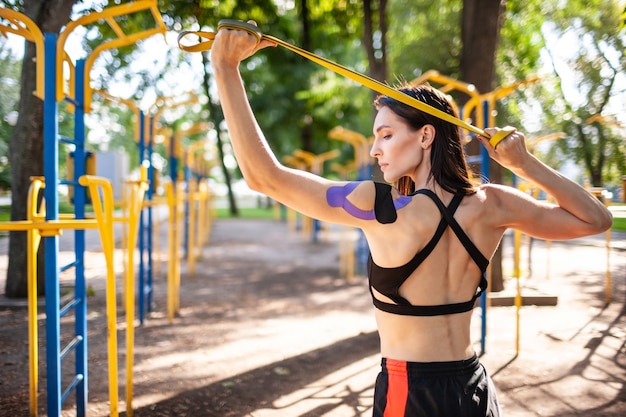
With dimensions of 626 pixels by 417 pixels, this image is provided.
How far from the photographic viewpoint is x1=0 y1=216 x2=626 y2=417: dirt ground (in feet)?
11.6

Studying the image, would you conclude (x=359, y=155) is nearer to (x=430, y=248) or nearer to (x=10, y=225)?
(x=10, y=225)

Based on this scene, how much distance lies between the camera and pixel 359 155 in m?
9.73

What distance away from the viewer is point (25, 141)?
217 inches

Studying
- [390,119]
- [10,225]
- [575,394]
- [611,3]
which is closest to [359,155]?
[611,3]

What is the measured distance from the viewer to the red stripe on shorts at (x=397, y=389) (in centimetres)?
131

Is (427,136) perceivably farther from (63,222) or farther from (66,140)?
(66,140)

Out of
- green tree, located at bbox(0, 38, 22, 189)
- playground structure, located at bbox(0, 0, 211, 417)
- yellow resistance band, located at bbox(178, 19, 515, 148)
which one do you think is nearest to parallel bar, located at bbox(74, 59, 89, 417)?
playground structure, located at bbox(0, 0, 211, 417)

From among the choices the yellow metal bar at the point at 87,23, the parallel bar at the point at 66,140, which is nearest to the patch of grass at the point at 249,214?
the yellow metal bar at the point at 87,23

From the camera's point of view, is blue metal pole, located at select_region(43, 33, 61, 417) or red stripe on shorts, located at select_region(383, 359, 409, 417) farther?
blue metal pole, located at select_region(43, 33, 61, 417)

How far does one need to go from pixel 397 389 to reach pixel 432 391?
0.09 meters

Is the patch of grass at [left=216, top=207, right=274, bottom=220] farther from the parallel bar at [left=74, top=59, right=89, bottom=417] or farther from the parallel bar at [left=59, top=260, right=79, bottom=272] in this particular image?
the parallel bar at [left=59, top=260, right=79, bottom=272]

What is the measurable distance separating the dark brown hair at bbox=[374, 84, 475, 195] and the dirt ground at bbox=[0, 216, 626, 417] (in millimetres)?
2464

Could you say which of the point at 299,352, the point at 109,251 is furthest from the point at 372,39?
the point at 109,251

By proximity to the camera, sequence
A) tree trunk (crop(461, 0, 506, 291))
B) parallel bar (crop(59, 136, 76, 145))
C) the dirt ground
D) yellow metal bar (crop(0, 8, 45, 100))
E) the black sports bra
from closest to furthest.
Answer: the black sports bra → yellow metal bar (crop(0, 8, 45, 100)) → parallel bar (crop(59, 136, 76, 145)) → the dirt ground → tree trunk (crop(461, 0, 506, 291))
